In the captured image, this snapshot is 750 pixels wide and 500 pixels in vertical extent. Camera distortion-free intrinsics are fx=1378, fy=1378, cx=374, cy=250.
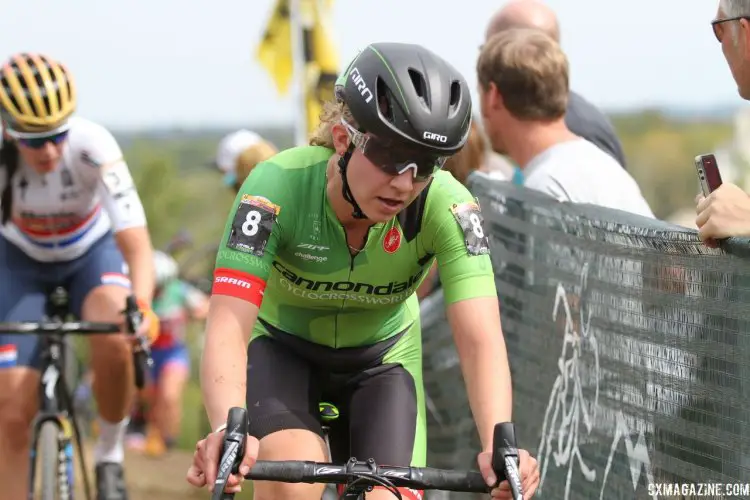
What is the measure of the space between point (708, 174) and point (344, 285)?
126 centimetres

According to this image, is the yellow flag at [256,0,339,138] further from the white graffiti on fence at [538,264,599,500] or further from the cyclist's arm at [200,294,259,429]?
the cyclist's arm at [200,294,259,429]

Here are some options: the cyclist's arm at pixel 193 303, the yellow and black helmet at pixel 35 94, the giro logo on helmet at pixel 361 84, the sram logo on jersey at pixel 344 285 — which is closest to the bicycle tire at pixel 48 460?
the yellow and black helmet at pixel 35 94

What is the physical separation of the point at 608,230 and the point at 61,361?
11.0ft

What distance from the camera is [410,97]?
4.01 meters

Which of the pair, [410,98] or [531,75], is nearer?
[410,98]

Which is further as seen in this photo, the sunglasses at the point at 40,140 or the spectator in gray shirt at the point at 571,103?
the spectator in gray shirt at the point at 571,103

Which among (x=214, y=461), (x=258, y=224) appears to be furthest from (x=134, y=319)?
(x=214, y=461)

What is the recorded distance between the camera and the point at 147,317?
688 centimetres

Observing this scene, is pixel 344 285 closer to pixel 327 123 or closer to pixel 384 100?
pixel 327 123

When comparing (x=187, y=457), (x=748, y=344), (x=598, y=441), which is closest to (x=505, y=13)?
(x=598, y=441)

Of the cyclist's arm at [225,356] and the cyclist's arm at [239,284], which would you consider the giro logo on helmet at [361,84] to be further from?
the cyclist's arm at [225,356]

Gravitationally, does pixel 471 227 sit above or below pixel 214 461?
above

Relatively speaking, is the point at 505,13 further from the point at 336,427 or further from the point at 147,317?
the point at 336,427

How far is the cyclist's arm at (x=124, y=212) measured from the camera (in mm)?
7188
